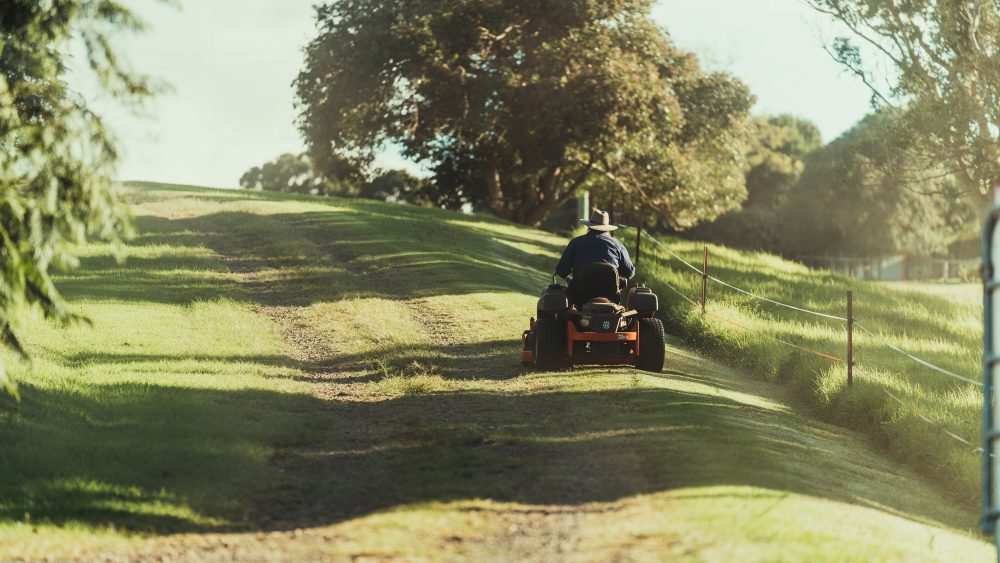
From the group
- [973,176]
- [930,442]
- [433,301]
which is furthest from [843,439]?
[973,176]

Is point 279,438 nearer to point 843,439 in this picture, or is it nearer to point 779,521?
point 779,521

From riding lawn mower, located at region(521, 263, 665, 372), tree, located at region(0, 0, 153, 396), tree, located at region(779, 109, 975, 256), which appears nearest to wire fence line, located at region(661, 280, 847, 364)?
riding lawn mower, located at region(521, 263, 665, 372)

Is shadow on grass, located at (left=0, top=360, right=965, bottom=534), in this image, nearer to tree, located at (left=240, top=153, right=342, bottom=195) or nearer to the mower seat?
the mower seat

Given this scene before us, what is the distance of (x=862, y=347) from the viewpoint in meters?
15.8

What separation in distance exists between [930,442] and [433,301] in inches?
360

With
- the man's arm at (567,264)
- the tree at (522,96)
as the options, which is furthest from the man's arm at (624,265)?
the tree at (522,96)

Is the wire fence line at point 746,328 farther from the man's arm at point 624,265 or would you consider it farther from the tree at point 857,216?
the tree at point 857,216

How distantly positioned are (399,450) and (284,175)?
6475 centimetres

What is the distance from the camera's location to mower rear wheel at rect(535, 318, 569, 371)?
13.2 metres

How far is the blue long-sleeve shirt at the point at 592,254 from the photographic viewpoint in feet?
42.7

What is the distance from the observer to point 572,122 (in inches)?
1151

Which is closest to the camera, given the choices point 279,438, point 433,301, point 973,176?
point 279,438

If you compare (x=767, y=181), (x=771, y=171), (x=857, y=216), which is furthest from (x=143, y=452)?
(x=767, y=181)

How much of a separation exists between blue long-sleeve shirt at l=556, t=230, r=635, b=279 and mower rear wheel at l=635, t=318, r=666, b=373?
2.33ft
